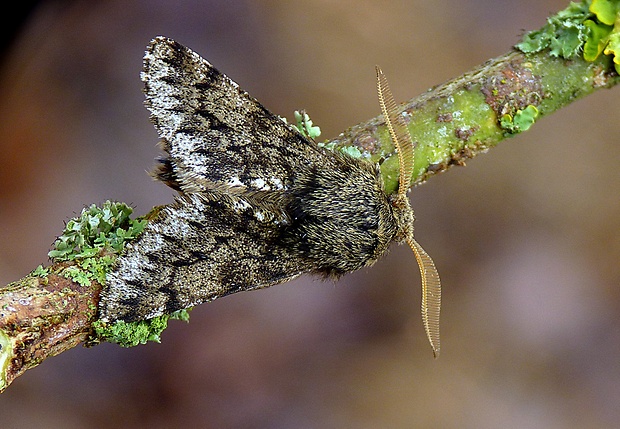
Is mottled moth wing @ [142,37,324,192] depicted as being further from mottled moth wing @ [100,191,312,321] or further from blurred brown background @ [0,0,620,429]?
blurred brown background @ [0,0,620,429]

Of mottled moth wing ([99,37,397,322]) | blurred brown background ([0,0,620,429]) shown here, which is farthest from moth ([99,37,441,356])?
blurred brown background ([0,0,620,429])

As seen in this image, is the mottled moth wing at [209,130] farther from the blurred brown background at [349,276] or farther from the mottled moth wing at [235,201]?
the blurred brown background at [349,276]

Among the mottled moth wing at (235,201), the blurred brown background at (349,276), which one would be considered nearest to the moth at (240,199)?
the mottled moth wing at (235,201)

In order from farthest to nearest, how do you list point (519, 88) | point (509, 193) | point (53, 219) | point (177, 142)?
1. point (509, 193)
2. point (53, 219)
3. point (519, 88)
4. point (177, 142)

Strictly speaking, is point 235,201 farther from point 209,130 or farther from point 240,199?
point 209,130

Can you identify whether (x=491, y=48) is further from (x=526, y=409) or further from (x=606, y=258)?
(x=526, y=409)

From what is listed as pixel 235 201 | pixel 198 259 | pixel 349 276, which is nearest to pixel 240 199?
pixel 235 201

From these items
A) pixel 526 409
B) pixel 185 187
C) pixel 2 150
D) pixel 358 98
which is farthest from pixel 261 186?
pixel 526 409
